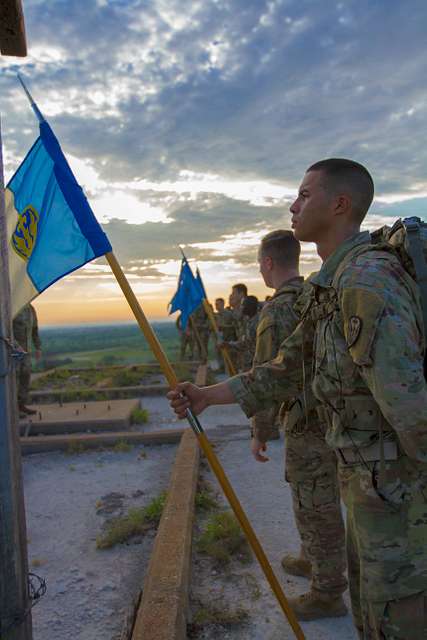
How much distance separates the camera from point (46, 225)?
2797mm

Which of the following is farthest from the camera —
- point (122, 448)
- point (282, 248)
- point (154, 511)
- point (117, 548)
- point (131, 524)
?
point (122, 448)

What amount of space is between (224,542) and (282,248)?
2275 millimetres

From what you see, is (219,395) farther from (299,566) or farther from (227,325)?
(227,325)

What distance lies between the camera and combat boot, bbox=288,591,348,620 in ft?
9.81

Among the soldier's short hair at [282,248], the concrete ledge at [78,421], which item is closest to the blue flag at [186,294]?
the concrete ledge at [78,421]

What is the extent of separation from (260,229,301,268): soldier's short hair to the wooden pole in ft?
6.35

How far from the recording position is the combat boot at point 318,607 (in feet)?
9.81

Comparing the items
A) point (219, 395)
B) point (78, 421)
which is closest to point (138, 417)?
point (78, 421)

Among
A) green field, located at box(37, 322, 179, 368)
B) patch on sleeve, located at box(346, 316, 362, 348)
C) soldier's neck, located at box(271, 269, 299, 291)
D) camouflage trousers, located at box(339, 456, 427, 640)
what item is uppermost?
soldier's neck, located at box(271, 269, 299, 291)

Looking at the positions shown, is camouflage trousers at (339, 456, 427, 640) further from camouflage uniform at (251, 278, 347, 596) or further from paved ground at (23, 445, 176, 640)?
paved ground at (23, 445, 176, 640)

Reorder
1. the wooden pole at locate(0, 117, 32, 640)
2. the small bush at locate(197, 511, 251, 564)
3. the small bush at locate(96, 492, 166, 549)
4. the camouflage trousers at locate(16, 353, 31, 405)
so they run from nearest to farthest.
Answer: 1. the wooden pole at locate(0, 117, 32, 640)
2. the small bush at locate(197, 511, 251, 564)
3. the small bush at locate(96, 492, 166, 549)
4. the camouflage trousers at locate(16, 353, 31, 405)

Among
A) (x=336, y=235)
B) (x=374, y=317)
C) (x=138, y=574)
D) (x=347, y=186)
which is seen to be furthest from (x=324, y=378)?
(x=138, y=574)

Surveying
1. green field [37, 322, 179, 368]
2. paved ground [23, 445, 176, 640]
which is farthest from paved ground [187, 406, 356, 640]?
green field [37, 322, 179, 368]

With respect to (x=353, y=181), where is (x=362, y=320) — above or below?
below
